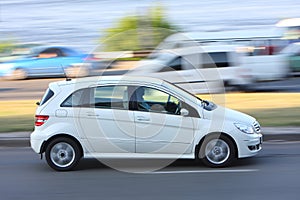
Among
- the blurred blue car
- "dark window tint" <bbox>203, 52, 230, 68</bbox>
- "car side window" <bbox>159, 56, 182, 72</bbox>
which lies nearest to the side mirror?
"car side window" <bbox>159, 56, 182, 72</bbox>

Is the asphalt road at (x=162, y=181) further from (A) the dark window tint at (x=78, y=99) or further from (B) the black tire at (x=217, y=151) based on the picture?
(A) the dark window tint at (x=78, y=99)

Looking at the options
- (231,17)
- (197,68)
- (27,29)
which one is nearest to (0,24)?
(27,29)

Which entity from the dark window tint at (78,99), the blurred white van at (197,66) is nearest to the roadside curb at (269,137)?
the dark window tint at (78,99)

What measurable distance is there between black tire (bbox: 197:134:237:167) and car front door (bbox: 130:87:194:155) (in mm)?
231

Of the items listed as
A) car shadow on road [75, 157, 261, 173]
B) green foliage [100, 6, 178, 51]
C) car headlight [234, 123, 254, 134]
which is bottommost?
car shadow on road [75, 157, 261, 173]

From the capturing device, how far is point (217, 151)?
9766 mm

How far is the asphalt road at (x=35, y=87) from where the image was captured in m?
22.1

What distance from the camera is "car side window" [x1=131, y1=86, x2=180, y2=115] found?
9750 millimetres

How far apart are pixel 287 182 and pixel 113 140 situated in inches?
108

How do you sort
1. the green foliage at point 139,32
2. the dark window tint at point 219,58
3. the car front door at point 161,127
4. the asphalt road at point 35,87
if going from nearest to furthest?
the car front door at point 161,127
the dark window tint at point 219,58
the asphalt road at point 35,87
the green foliage at point 139,32

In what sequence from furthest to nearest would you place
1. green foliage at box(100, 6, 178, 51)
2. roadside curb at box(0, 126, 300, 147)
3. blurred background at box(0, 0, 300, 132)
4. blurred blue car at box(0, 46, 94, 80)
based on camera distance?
green foliage at box(100, 6, 178, 51) → blurred blue car at box(0, 46, 94, 80) → blurred background at box(0, 0, 300, 132) → roadside curb at box(0, 126, 300, 147)

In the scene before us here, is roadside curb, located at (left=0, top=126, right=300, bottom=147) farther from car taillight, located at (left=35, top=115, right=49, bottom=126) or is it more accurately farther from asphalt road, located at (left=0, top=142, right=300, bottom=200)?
car taillight, located at (left=35, top=115, right=49, bottom=126)

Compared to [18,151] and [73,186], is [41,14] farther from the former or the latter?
[73,186]

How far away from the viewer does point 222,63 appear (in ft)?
69.2
